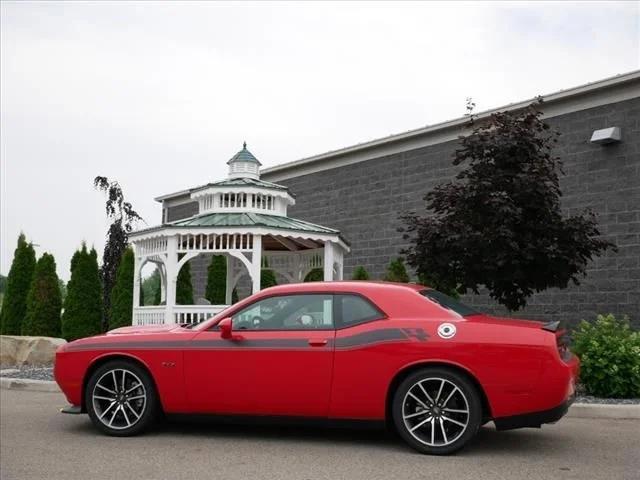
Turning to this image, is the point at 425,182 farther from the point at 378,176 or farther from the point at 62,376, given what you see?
the point at 62,376

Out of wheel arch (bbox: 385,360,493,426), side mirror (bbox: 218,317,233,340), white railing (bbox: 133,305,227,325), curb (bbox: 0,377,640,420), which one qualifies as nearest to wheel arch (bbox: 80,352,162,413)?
side mirror (bbox: 218,317,233,340)

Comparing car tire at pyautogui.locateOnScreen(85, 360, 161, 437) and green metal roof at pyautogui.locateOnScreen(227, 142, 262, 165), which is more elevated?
green metal roof at pyautogui.locateOnScreen(227, 142, 262, 165)

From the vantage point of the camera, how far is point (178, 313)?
13109mm

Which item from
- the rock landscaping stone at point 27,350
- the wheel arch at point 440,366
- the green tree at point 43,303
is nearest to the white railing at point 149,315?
the rock landscaping stone at point 27,350

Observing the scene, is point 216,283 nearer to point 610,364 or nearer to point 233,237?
point 233,237

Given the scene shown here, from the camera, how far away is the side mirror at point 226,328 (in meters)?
6.61

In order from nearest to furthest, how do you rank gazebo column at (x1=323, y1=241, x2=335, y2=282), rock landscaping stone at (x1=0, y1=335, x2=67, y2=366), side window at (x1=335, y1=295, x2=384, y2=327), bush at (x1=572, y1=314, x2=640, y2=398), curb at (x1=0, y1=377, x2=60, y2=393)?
side window at (x1=335, y1=295, x2=384, y2=327) < bush at (x1=572, y1=314, x2=640, y2=398) < curb at (x1=0, y1=377, x2=60, y2=393) < gazebo column at (x1=323, y1=241, x2=335, y2=282) < rock landscaping stone at (x1=0, y1=335, x2=67, y2=366)

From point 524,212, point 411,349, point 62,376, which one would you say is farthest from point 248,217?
point 411,349

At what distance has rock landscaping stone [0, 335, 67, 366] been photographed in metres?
Result: 14.6

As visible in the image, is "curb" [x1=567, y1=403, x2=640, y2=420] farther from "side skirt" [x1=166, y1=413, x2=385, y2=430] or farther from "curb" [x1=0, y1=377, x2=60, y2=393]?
"curb" [x1=0, y1=377, x2=60, y2=393]

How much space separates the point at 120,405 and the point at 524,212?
636 centimetres

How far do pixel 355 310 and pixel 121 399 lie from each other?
8.02 feet

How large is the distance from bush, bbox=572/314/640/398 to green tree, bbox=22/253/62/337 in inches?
506

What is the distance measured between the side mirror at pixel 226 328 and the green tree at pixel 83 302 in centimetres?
1170
